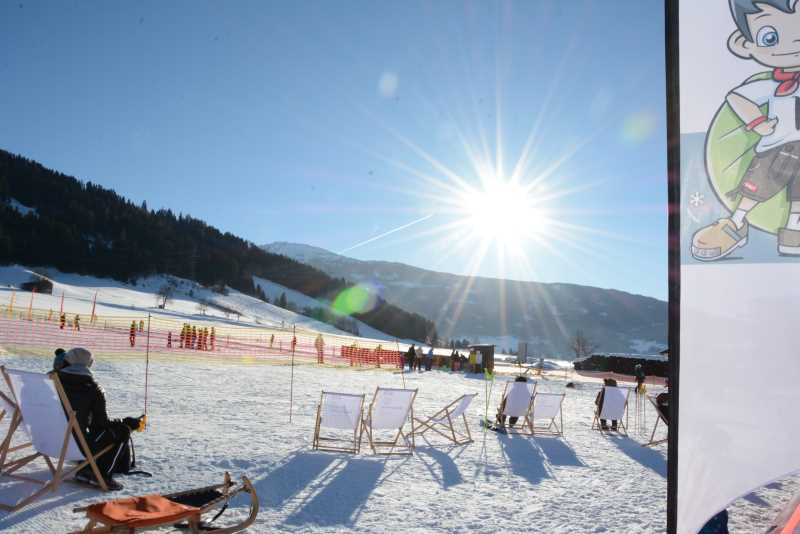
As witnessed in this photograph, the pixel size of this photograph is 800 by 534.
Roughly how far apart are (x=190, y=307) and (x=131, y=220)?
2824 cm

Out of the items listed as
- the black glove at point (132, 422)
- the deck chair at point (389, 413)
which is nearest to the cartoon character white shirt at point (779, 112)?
the black glove at point (132, 422)

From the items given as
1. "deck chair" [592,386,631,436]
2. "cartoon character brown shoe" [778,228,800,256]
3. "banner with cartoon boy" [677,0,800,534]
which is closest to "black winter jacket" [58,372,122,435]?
"banner with cartoon boy" [677,0,800,534]

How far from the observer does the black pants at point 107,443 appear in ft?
14.7

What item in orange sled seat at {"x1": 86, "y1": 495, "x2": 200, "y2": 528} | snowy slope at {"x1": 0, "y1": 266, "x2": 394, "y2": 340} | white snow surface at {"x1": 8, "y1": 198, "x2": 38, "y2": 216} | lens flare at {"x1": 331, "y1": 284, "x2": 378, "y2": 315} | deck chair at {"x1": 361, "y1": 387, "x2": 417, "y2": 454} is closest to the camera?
orange sled seat at {"x1": 86, "y1": 495, "x2": 200, "y2": 528}

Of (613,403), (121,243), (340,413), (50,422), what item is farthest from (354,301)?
(50,422)

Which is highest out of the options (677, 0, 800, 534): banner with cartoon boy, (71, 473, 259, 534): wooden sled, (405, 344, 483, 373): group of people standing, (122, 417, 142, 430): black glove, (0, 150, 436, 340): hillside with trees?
(0, 150, 436, 340): hillside with trees

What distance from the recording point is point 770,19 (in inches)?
83.8

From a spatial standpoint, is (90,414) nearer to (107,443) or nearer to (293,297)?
(107,443)

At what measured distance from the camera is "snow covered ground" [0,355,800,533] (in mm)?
4164

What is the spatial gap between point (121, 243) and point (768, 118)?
265 feet

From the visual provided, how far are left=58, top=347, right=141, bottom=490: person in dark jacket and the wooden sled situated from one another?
1374 millimetres

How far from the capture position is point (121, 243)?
72.8 meters

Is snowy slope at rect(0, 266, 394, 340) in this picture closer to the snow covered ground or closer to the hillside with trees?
the hillside with trees

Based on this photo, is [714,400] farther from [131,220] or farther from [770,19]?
[131,220]
